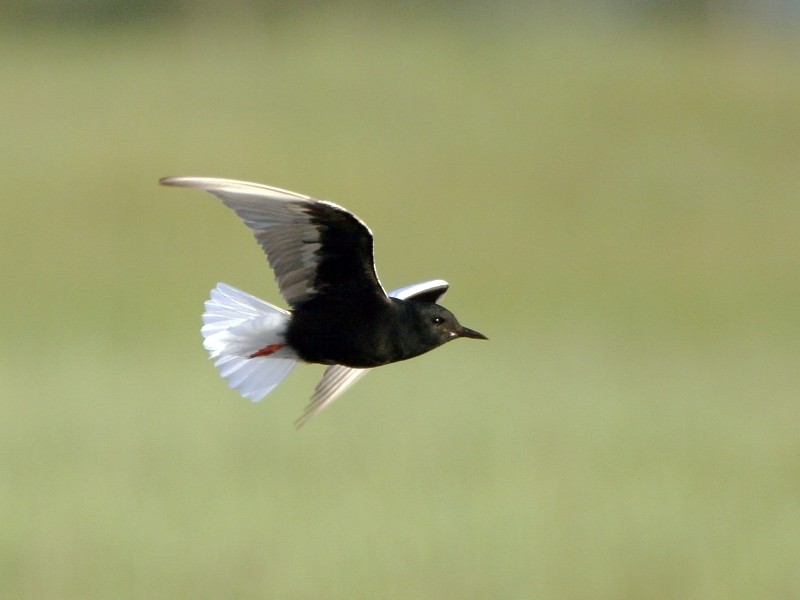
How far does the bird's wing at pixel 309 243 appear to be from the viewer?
13.2 feet

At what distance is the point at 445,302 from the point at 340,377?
19255mm

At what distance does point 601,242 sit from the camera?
30.6 metres

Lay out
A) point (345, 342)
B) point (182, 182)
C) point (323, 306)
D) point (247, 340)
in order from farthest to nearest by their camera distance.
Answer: point (247, 340)
point (323, 306)
point (345, 342)
point (182, 182)

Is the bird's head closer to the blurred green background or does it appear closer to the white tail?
the white tail

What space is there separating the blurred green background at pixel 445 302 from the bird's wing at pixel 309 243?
22.9ft

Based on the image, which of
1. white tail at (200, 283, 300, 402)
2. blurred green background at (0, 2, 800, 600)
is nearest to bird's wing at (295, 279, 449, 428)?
white tail at (200, 283, 300, 402)

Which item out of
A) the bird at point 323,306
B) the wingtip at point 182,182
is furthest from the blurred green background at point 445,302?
→ the wingtip at point 182,182

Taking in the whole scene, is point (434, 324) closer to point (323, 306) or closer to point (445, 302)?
point (323, 306)

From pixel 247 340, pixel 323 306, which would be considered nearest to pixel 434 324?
pixel 323 306

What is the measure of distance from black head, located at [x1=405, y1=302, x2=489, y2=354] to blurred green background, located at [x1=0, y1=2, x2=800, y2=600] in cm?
696

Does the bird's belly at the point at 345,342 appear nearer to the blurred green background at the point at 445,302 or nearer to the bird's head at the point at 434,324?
the bird's head at the point at 434,324

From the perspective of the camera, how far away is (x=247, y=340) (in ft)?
14.7

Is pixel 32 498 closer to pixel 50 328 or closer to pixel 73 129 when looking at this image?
pixel 50 328

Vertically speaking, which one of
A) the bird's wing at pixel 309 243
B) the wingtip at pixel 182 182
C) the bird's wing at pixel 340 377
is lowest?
the bird's wing at pixel 340 377
